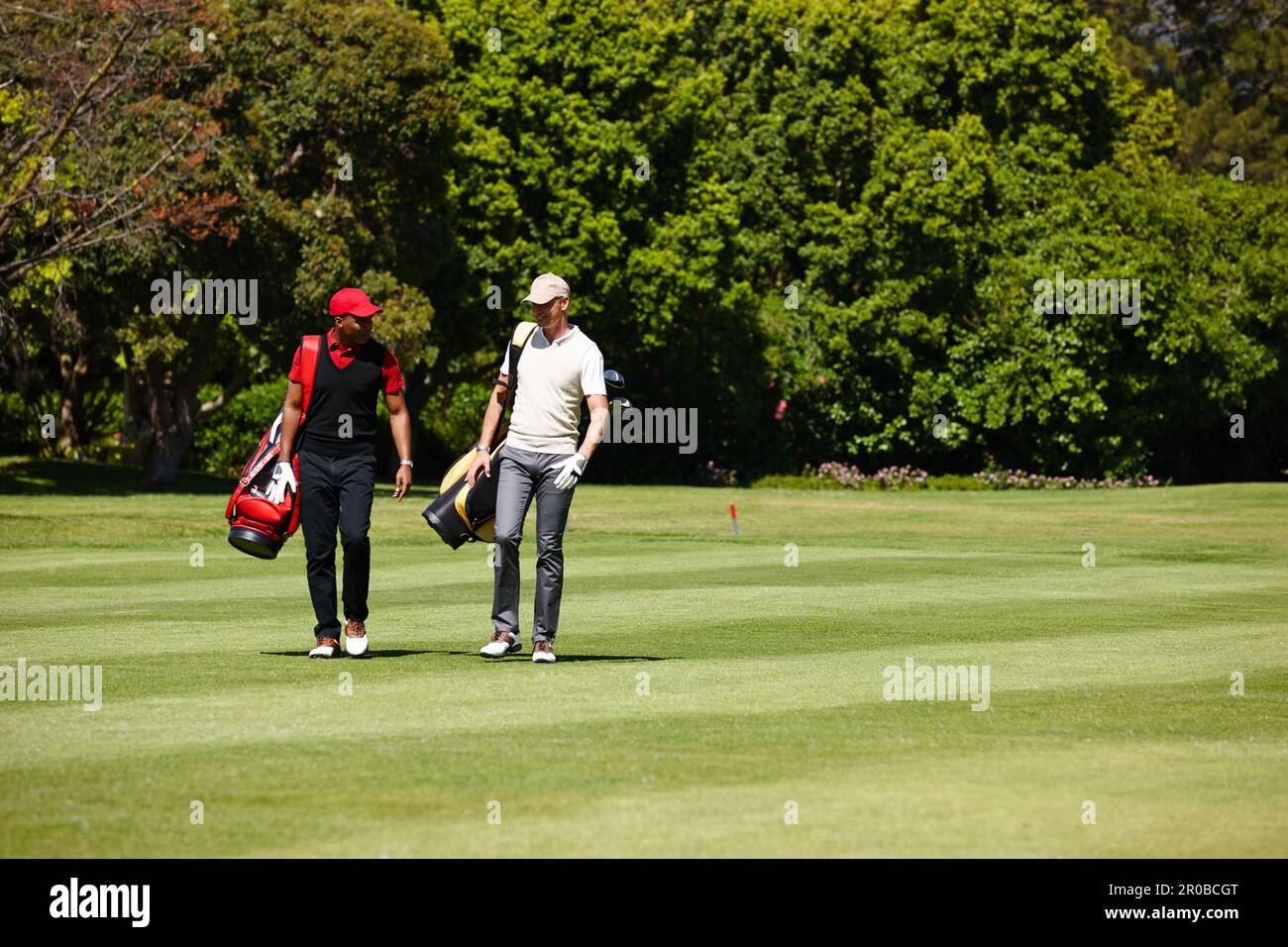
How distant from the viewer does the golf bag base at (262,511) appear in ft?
39.7

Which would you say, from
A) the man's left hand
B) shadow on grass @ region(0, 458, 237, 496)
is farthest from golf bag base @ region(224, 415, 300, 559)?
shadow on grass @ region(0, 458, 237, 496)

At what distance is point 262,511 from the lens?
12102 mm

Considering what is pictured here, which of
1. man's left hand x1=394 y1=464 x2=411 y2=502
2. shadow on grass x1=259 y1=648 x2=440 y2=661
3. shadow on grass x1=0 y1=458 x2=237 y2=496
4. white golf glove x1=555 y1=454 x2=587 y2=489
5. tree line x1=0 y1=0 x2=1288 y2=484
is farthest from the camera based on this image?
A: tree line x1=0 y1=0 x2=1288 y2=484

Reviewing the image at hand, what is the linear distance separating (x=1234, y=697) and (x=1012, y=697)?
1395mm

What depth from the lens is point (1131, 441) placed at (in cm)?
5234

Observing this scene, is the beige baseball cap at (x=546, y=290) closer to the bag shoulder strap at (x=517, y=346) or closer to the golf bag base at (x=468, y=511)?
the bag shoulder strap at (x=517, y=346)

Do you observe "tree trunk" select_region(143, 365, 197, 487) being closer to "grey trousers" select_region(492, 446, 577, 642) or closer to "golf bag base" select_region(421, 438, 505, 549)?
"golf bag base" select_region(421, 438, 505, 549)

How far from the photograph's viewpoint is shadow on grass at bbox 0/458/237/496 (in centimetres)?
4056

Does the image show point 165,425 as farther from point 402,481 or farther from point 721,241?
point 402,481

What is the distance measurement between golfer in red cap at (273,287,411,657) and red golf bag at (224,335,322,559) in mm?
43

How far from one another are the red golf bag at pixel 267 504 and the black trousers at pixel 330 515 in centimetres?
10

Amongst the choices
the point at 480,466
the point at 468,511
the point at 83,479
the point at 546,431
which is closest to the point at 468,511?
the point at 468,511

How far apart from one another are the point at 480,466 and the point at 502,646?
120 centimetres

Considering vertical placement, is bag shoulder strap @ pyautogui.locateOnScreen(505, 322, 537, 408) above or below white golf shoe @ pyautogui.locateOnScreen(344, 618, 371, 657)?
above
